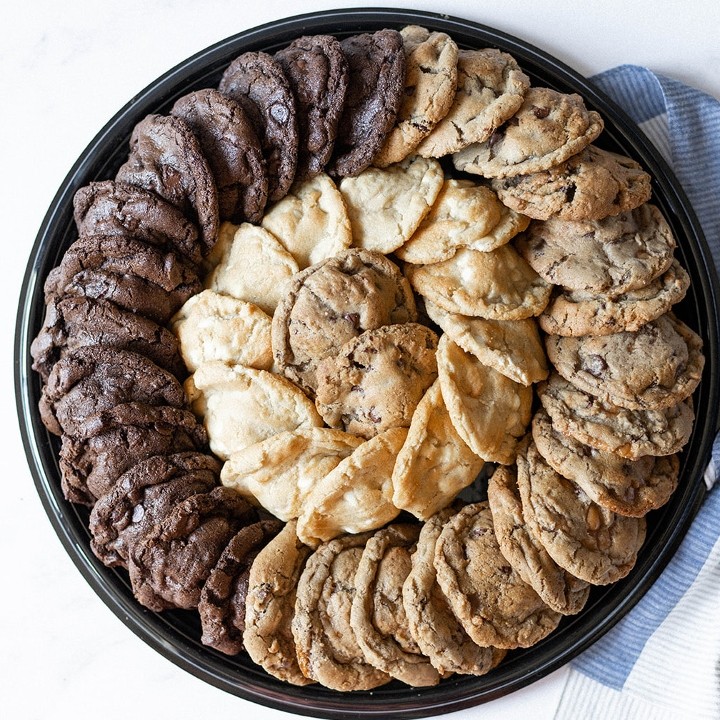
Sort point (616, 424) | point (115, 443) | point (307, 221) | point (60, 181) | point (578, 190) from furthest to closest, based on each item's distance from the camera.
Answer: point (60, 181)
point (307, 221)
point (115, 443)
point (616, 424)
point (578, 190)

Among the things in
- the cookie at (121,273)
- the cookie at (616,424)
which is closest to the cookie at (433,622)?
the cookie at (616,424)

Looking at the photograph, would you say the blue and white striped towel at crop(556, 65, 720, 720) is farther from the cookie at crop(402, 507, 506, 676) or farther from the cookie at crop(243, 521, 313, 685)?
the cookie at crop(243, 521, 313, 685)

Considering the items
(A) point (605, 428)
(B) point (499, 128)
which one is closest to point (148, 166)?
(B) point (499, 128)

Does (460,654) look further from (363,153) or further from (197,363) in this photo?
(363,153)

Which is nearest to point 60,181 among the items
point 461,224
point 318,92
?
point 318,92

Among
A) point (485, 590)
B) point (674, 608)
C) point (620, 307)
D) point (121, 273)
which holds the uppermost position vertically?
point (121, 273)

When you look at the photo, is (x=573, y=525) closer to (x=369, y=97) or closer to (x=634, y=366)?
(x=634, y=366)

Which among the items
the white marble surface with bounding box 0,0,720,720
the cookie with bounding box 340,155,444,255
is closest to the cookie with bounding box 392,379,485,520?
the cookie with bounding box 340,155,444,255

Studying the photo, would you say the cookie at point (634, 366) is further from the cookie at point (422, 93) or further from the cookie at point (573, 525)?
the cookie at point (422, 93)
